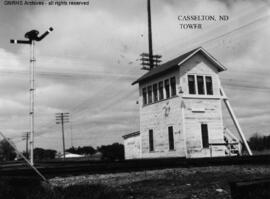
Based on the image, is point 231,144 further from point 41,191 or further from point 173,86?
point 41,191

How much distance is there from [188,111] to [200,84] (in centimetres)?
274

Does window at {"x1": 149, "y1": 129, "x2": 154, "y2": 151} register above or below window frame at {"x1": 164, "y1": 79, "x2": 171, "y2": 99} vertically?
below

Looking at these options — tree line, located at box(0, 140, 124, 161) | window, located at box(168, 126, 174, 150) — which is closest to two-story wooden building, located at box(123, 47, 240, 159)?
window, located at box(168, 126, 174, 150)

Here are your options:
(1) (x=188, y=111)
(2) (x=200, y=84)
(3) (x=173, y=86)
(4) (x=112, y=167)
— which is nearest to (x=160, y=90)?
(3) (x=173, y=86)

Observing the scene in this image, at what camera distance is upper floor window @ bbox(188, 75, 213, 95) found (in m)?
26.1

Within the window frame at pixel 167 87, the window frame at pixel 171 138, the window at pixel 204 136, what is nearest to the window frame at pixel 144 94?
the window frame at pixel 167 87

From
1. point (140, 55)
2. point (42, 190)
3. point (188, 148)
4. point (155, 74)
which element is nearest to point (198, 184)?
point (42, 190)

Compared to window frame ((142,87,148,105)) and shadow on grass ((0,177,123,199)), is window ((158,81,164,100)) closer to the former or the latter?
window frame ((142,87,148,105))

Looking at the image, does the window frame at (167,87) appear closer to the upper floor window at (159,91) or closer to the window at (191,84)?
the upper floor window at (159,91)

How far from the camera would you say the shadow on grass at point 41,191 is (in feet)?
23.3

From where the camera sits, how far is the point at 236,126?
27484 mm

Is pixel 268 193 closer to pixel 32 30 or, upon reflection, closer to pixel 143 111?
pixel 32 30

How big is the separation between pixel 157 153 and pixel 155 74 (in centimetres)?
658

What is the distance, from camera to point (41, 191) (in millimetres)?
7578
